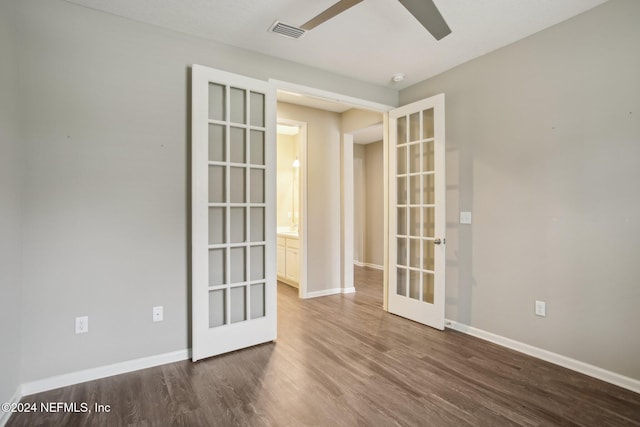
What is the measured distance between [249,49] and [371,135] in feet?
12.0

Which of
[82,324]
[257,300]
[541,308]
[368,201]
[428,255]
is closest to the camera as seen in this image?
[82,324]

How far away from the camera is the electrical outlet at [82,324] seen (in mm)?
2244

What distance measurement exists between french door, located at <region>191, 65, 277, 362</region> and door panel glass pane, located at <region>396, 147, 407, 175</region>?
161cm

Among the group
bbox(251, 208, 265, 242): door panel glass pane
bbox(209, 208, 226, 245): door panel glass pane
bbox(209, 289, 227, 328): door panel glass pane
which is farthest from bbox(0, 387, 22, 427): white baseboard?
bbox(251, 208, 265, 242): door panel glass pane

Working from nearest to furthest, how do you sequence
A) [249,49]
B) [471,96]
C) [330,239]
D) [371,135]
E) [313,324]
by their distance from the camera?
1. [249,49]
2. [471,96]
3. [313,324]
4. [330,239]
5. [371,135]

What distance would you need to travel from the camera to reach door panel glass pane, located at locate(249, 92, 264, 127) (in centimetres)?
291

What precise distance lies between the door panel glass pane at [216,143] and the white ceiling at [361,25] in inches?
30.7

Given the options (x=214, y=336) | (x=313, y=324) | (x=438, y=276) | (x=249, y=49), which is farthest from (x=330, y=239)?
(x=249, y=49)

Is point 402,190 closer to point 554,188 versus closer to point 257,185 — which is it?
point 554,188

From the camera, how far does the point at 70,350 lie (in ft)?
7.29

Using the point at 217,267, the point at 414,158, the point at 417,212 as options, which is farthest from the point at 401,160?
the point at 217,267

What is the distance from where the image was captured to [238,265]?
284 cm

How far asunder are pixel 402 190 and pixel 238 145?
6.52 ft

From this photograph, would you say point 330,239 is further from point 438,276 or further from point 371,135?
point 371,135
